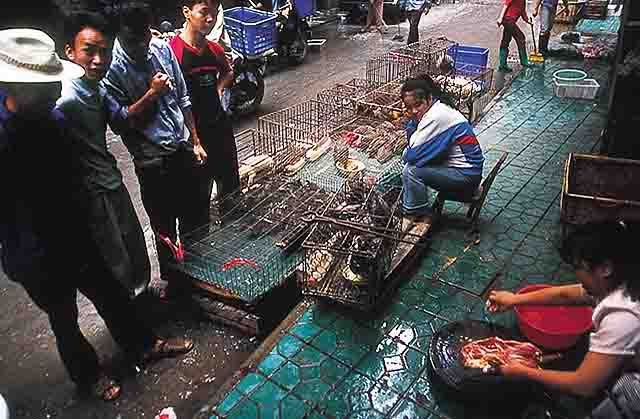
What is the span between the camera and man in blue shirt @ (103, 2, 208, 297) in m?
3.45

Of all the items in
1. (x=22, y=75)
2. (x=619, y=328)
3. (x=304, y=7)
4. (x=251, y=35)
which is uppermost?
(x=22, y=75)

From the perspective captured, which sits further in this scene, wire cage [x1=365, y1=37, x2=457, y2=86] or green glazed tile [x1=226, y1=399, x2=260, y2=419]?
wire cage [x1=365, y1=37, x2=457, y2=86]

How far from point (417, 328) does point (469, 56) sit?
22.1ft

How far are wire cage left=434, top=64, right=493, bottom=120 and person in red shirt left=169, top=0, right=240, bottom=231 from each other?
3033 millimetres

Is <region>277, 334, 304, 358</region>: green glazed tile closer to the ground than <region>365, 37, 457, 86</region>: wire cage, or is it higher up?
closer to the ground

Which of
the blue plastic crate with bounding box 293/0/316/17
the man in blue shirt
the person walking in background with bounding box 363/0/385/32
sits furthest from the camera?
the person walking in background with bounding box 363/0/385/32

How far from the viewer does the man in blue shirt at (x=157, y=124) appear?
3.45m

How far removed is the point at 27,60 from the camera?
8.30 ft

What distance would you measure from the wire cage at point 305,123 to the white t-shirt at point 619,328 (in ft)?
14.2

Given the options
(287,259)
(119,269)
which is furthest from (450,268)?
(119,269)

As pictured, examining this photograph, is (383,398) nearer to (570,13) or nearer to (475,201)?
(475,201)

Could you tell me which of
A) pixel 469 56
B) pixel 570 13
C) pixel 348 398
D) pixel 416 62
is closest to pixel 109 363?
pixel 348 398

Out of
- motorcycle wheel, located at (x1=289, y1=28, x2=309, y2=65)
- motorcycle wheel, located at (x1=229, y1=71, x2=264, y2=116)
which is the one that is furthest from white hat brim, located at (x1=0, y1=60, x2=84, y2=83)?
motorcycle wheel, located at (x1=289, y1=28, x2=309, y2=65)

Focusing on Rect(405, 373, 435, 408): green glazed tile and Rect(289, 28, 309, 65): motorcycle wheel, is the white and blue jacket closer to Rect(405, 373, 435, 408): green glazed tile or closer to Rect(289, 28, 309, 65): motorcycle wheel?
Rect(405, 373, 435, 408): green glazed tile
